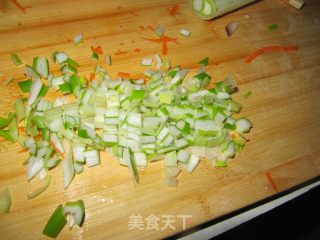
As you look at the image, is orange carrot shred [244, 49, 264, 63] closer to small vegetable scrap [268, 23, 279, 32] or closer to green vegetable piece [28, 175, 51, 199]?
small vegetable scrap [268, 23, 279, 32]

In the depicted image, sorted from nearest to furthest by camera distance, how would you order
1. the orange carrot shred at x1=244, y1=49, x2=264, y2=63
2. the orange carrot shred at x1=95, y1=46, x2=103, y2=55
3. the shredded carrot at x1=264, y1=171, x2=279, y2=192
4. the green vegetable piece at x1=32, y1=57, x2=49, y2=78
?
1. the shredded carrot at x1=264, y1=171, x2=279, y2=192
2. the green vegetable piece at x1=32, y1=57, x2=49, y2=78
3. the orange carrot shred at x1=95, y1=46, x2=103, y2=55
4. the orange carrot shred at x1=244, y1=49, x2=264, y2=63

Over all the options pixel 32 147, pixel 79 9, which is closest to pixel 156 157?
pixel 32 147

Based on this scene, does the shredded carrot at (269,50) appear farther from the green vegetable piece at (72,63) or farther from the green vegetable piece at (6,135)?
the green vegetable piece at (6,135)

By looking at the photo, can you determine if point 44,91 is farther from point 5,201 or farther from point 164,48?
point 164,48

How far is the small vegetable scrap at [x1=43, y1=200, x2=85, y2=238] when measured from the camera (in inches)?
47.8

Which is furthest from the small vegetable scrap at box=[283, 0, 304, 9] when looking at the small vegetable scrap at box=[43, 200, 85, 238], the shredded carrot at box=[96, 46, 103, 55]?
the small vegetable scrap at box=[43, 200, 85, 238]

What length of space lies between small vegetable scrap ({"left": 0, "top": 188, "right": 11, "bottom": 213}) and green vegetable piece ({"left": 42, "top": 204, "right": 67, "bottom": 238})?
0.18 metres

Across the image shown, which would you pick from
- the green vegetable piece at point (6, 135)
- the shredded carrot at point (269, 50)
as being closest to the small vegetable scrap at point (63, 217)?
the green vegetable piece at point (6, 135)

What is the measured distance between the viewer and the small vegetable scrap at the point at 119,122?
1378mm

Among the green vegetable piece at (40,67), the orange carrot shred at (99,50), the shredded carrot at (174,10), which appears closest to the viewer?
the green vegetable piece at (40,67)

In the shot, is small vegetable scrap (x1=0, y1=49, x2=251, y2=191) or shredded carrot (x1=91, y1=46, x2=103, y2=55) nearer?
small vegetable scrap (x1=0, y1=49, x2=251, y2=191)

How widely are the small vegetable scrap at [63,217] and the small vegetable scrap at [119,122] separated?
0.36 ft

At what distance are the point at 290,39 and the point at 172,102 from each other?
1.02m

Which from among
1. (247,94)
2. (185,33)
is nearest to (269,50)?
(247,94)
